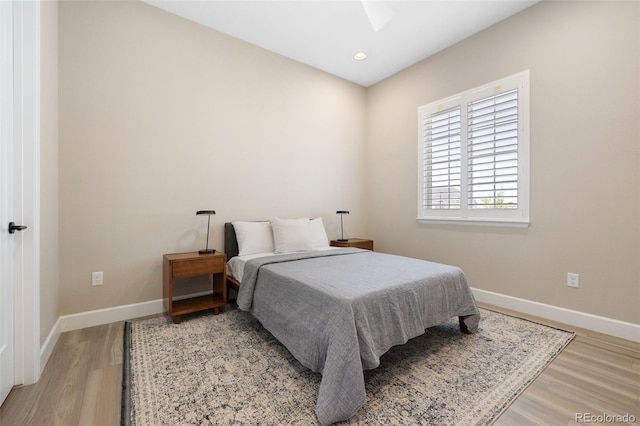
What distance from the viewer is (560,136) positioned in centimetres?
252

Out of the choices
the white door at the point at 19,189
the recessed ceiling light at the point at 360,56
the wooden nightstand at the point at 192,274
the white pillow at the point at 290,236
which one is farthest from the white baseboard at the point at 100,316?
the recessed ceiling light at the point at 360,56

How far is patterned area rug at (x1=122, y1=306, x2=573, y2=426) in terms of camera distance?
4.46 ft

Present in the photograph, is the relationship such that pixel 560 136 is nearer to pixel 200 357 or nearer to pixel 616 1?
pixel 616 1

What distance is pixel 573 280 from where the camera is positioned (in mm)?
2459

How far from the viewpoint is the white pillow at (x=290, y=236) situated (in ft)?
9.98

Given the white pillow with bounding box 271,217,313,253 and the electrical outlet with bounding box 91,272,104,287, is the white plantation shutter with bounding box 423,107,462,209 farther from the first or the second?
the electrical outlet with bounding box 91,272,104,287

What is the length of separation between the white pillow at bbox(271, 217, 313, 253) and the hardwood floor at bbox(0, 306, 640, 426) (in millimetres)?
1619

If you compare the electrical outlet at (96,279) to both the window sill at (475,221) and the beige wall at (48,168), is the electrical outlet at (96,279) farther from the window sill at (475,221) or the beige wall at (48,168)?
the window sill at (475,221)

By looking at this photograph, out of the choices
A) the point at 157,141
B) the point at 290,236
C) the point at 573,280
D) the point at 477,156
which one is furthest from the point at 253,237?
the point at 573,280

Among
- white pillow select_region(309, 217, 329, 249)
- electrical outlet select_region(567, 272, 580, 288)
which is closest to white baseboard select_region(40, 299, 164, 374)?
white pillow select_region(309, 217, 329, 249)

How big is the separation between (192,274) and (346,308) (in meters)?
1.69

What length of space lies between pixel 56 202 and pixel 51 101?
2.60 ft

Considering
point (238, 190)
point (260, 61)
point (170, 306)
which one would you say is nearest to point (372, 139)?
point (260, 61)

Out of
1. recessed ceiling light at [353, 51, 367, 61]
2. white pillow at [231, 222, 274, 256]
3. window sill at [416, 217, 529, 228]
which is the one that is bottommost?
white pillow at [231, 222, 274, 256]
